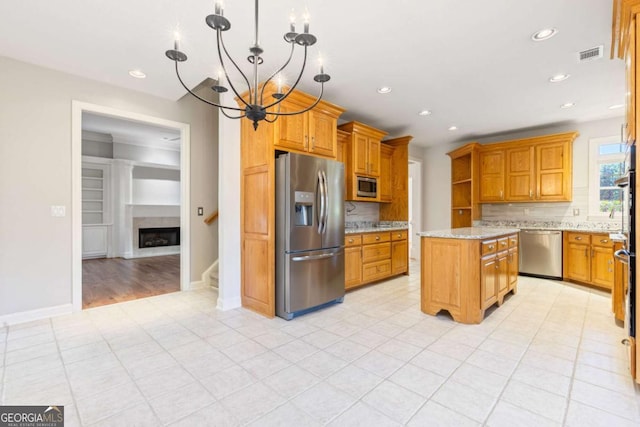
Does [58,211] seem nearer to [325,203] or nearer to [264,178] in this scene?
[264,178]

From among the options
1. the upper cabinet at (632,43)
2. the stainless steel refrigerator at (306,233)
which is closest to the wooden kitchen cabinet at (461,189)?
the stainless steel refrigerator at (306,233)

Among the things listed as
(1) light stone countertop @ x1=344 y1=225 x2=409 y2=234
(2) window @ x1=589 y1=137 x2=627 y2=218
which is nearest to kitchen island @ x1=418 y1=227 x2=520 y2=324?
(1) light stone countertop @ x1=344 y1=225 x2=409 y2=234

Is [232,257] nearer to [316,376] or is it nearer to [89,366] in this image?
[89,366]

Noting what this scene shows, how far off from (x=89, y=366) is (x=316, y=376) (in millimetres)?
1620

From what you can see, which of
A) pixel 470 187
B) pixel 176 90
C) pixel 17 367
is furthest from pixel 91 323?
pixel 470 187

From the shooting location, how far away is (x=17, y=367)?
2082 millimetres

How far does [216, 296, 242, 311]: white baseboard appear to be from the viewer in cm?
333

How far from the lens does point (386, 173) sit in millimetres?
5164

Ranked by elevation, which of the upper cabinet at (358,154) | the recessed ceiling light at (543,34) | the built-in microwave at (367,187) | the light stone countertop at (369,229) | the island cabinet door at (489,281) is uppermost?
the recessed ceiling light at (543,34)

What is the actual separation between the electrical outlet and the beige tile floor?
108 centimetres

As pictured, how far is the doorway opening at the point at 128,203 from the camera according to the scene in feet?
18.3

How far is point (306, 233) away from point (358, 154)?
6.08 feet

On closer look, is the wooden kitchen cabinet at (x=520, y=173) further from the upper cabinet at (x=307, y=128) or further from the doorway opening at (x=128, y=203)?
the doorway opening at (x=128, y=203)

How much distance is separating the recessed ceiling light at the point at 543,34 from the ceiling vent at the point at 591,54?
0.54 m
